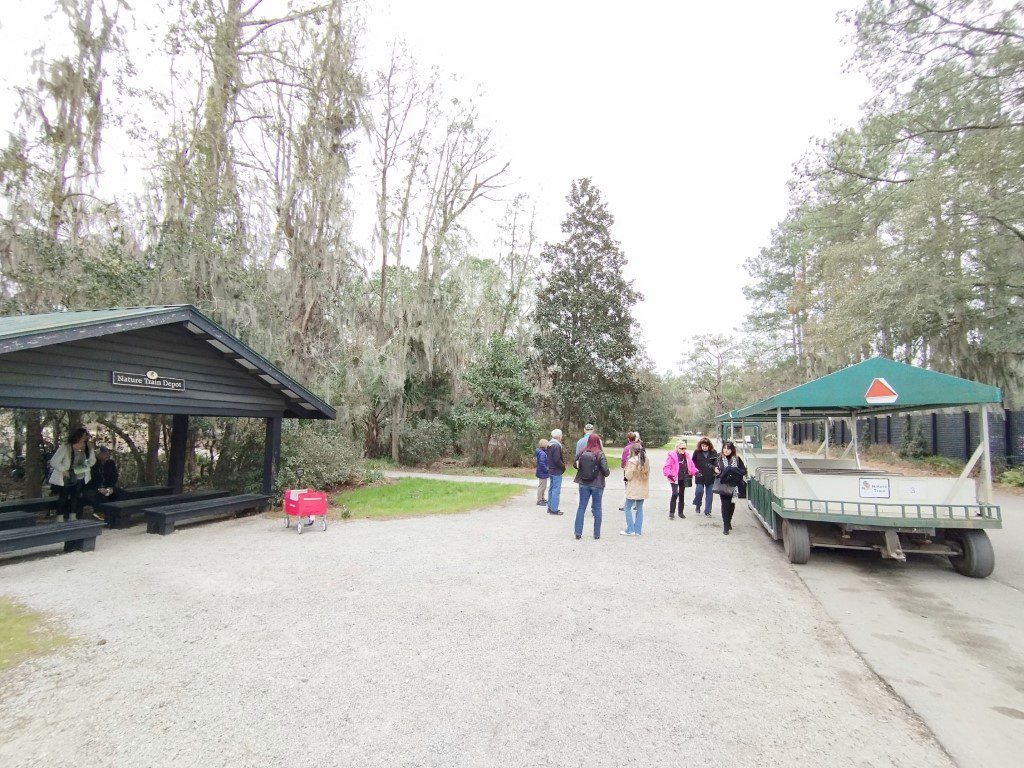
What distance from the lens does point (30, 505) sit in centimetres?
852

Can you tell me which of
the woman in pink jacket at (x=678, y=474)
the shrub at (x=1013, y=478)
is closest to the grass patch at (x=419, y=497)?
the woman in pink jacket at (x=678, y=474)

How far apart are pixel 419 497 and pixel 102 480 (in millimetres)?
6319

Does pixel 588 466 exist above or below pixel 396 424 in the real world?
below

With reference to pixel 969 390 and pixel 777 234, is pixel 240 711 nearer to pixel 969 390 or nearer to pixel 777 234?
pixel 969 390

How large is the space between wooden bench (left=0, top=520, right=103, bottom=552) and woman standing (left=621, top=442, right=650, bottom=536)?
780 centimetres

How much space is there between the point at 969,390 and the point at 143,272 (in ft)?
46.0

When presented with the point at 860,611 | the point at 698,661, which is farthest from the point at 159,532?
the point at 860,611

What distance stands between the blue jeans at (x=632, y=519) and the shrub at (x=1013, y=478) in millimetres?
13684

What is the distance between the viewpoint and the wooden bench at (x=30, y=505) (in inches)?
322

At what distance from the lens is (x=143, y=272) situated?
34.3 ft

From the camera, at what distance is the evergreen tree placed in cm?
2236

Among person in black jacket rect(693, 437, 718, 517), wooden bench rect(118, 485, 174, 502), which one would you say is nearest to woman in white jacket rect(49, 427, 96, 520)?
wooden bench rect(118, 485, 174, 502)

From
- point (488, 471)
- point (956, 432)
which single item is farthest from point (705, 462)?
point (956, 432)

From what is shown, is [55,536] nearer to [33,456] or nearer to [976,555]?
[33,456]
